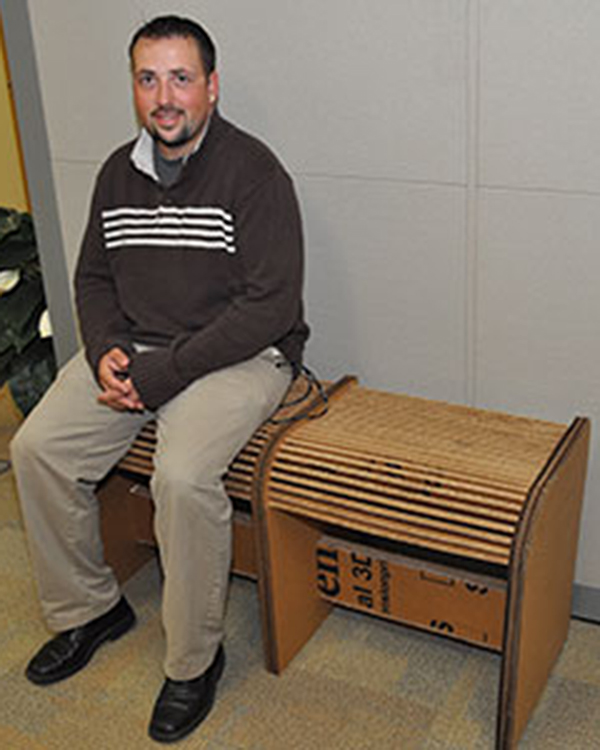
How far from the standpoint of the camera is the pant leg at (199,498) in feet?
6.40

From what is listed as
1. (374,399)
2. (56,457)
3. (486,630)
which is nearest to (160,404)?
(56,457)

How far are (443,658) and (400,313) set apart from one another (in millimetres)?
810

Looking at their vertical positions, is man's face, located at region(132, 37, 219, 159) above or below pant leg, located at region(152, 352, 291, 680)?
above

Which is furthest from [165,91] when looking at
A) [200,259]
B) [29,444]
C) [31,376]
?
[31,376]

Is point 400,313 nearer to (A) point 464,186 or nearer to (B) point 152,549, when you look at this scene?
(A) point 464,186

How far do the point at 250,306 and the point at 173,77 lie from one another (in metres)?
0.51

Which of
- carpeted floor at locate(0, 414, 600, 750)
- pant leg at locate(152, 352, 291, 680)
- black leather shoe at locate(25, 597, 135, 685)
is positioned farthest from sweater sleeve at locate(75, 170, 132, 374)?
carpeted floor at locate(0, 414, 600, 750)

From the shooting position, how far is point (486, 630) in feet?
6.88

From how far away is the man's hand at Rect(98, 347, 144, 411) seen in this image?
213cm

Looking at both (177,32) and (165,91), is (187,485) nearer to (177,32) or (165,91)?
(165,91)

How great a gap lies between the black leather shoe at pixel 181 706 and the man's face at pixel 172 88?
3.86 feet

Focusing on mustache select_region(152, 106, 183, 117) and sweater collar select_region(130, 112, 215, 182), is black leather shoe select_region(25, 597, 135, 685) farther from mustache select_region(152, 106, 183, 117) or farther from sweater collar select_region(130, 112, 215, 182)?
mustache select_region(152, 106, 183, 117)

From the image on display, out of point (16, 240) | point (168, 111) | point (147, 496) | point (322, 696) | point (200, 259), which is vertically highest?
point (168, 111)

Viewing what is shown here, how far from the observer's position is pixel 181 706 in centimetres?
205
